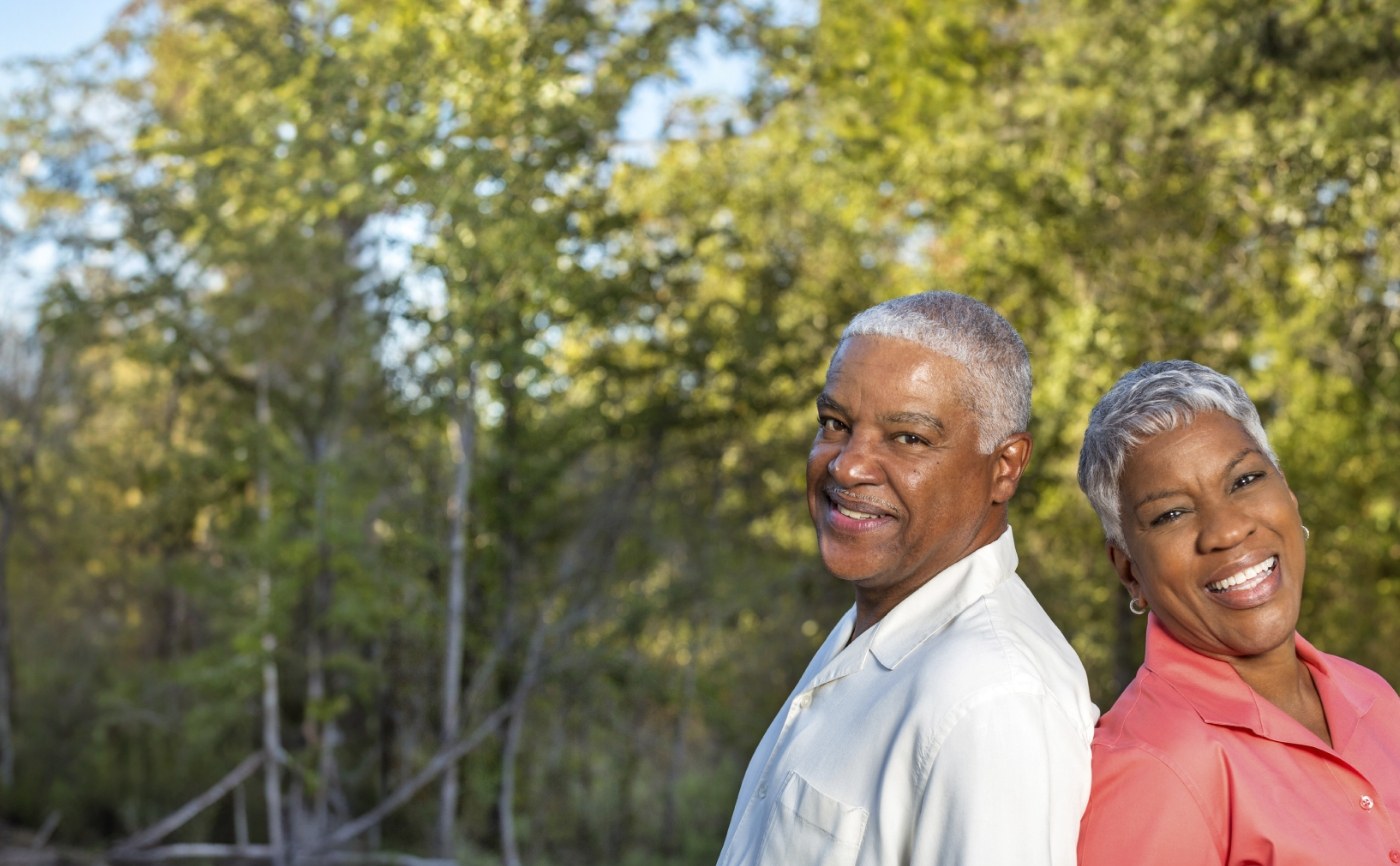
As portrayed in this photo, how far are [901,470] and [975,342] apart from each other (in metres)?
0.19

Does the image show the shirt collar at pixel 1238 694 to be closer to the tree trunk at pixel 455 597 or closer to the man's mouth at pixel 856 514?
the man's mouth at pixel 856 514

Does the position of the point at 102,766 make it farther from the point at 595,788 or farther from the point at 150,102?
the point at 150,102

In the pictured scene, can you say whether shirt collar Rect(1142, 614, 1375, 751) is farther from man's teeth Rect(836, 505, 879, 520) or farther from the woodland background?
the woodland background

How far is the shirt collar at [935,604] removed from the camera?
→ 1.74m

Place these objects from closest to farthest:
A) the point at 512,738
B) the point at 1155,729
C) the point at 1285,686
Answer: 1. the point at 1155,729
2. the point at 1285,686
3. the point at 512,738

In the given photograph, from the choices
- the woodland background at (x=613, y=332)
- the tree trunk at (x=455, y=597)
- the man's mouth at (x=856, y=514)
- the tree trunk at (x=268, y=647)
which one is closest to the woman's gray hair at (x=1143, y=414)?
the man's mouth at (x=856, y=514)

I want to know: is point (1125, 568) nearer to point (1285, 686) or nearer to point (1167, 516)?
point (1167, 516)

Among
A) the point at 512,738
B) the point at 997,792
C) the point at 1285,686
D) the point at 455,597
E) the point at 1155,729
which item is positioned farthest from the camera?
the point at 512,738

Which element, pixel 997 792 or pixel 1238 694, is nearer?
pixel 997 792

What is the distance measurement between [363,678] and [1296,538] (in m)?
6.55

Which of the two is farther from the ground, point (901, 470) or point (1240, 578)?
point (901, 470)

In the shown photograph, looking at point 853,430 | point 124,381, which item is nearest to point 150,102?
point 124,381

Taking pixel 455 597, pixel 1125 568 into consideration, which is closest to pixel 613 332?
pixel 455 597

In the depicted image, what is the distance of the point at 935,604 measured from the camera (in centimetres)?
179
